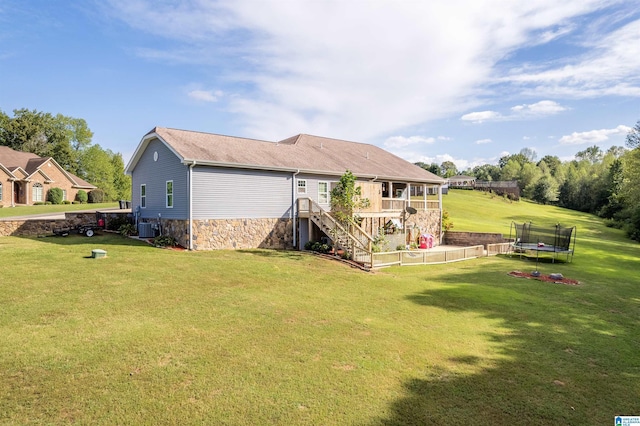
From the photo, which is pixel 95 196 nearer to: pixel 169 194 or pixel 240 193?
pixel 169 194

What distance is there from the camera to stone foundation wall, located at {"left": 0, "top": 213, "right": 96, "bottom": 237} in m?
17.6

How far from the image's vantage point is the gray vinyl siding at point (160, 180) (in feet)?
55.4

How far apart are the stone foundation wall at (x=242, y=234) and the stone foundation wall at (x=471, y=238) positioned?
14909 mm

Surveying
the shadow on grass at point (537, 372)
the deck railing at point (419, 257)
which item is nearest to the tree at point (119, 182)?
the deck railing at point (419, 257)

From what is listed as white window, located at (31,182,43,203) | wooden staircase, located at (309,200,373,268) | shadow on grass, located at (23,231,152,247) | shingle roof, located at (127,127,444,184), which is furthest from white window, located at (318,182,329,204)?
white window, located at (31,182,43,203)

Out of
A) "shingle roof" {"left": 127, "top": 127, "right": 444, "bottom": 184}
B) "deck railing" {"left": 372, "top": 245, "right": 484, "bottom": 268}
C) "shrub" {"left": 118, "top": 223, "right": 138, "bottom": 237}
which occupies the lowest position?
"deck railing" {"left": 372, "top": 245, "right": 484, "bottom": 268}

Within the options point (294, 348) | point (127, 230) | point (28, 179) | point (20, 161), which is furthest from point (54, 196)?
point (294, 348)

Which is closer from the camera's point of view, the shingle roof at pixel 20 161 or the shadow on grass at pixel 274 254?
the shadow on grass at pixel 274 254

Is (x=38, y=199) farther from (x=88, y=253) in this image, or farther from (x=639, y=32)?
(x=639, y=32)

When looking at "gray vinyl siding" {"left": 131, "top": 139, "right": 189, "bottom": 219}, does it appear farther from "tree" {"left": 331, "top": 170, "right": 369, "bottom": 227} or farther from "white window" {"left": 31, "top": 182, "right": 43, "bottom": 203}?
"white window" {"left": 31, "top": 182, "right": 43, "bottom": 203}

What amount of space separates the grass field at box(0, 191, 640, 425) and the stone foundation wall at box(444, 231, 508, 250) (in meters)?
11.9

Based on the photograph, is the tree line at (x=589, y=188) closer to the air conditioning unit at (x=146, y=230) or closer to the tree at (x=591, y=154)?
the tree at (x=591, y=154)

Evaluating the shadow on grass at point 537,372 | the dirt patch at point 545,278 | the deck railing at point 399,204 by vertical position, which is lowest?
the dirt patch at point 545,278

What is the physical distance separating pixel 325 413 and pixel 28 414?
11.8 ft
